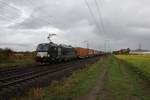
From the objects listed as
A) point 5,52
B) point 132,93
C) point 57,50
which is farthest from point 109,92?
point 5,52

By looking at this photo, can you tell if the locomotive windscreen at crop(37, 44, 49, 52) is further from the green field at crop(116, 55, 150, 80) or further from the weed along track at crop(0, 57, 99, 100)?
the weed along track at crop(0, 57, 99, 100)

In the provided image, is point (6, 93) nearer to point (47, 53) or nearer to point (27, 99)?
point (27, 99)

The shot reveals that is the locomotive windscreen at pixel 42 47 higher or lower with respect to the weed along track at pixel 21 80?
higher

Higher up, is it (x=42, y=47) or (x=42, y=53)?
(x=42, y=47)

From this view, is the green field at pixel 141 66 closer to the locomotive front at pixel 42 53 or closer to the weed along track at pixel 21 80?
the weed along track at pixel 21 80

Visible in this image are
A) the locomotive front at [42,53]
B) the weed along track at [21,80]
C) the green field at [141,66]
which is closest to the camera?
the weed along track at [21,80]

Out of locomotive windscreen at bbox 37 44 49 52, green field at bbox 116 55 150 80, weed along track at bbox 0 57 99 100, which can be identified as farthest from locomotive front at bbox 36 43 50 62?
weed along track at bbox 0 57 99 100

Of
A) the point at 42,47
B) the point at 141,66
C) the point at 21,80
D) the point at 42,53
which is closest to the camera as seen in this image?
the point at 21,80

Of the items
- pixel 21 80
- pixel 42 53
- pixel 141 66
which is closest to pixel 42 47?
pixel 42 53

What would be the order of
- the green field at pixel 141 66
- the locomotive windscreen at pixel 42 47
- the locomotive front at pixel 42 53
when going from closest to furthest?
the green field at pixel 141 66
the locomotive front at pixel 42 53
the locomotive windscreen at pixel 42 47

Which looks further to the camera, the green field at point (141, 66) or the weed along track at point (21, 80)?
the green field at point (141, 66)

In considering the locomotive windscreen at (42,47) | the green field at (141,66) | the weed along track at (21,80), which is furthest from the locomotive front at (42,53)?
the weed along track at (21,80)

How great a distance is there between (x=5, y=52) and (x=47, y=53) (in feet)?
35.9

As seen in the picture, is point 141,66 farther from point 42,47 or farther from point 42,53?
point 42,47
